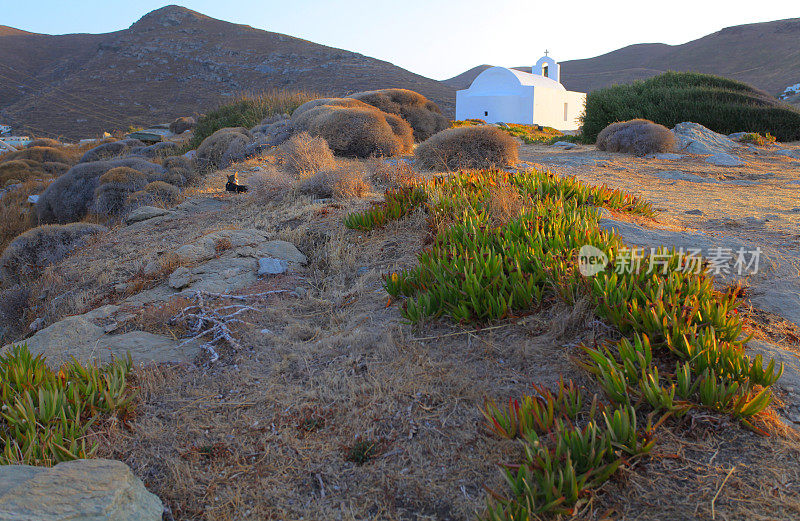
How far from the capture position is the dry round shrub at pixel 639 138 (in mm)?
11758

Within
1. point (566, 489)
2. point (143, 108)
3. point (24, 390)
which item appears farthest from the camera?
point (143, 108)

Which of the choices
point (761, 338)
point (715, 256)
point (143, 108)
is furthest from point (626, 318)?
point (143, 108)

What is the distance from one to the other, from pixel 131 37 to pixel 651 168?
61146 mm

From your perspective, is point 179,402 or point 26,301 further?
point 26,301

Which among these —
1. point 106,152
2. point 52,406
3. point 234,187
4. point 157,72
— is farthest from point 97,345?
point 157,72

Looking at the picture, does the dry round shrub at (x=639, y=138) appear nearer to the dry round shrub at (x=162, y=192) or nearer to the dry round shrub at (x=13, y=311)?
the dry round shrub at (x=162, y=192)

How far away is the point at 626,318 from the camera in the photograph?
2.65 m

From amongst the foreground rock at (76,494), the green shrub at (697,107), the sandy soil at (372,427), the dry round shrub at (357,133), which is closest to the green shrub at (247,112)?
the dry round shrub at (357,133)

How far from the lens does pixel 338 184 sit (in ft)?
21.1

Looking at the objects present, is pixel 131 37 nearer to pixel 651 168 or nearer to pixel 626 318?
pixel 651 168

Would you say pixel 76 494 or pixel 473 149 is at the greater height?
pixel 473 149

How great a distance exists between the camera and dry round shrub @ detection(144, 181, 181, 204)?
26.2 ft

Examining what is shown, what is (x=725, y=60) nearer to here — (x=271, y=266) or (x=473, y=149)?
(x=473, y=149)

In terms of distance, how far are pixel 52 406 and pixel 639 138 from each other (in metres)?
12.6
